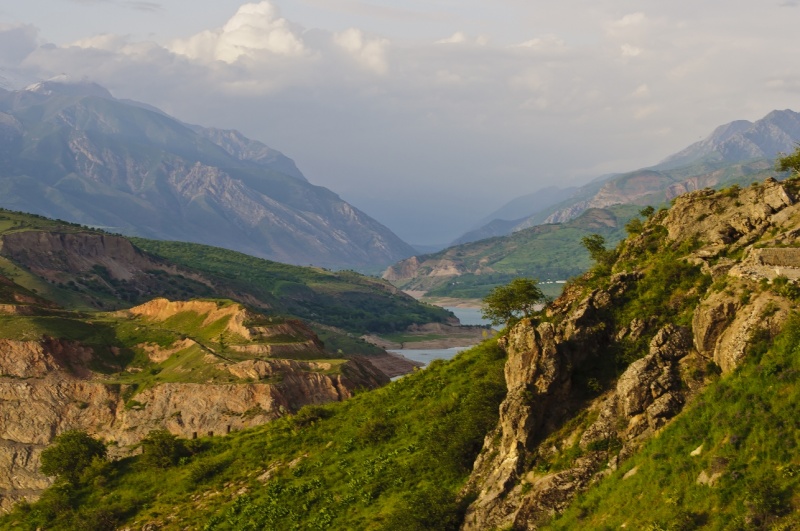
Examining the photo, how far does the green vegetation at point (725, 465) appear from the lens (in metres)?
31.4

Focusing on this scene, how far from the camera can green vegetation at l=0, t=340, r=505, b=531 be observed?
162ft

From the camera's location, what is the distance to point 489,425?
4931 cm

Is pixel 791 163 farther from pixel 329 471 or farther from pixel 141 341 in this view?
pixel 141 341

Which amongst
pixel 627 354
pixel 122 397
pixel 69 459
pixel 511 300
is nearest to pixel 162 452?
pixel 69 459

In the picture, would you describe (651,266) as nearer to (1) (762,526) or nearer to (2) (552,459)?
(2) (552,459)

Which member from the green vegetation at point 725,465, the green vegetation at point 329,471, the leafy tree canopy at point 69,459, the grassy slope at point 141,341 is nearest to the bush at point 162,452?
the green vegetation at point 329,471

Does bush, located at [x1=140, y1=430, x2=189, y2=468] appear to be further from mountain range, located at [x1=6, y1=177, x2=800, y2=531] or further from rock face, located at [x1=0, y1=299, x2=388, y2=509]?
rock face, located at [x1=0, y1=299, x2=388, y2=509]

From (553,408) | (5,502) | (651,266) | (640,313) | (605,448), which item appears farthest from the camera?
(5,502)

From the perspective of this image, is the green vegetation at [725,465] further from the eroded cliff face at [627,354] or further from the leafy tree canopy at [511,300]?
the leafy tree canopy at [511,300]

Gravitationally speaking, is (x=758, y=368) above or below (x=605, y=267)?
below

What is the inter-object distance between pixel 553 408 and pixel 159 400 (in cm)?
8965

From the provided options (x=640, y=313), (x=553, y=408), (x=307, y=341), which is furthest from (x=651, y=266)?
→ (x=307, y=341)

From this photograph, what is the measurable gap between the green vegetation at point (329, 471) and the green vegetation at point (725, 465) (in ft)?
34.1

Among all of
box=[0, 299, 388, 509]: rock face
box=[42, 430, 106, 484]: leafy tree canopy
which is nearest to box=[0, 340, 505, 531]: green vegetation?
box=[42, 430, 106, 484]: leafy tree canopy
